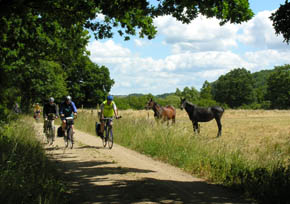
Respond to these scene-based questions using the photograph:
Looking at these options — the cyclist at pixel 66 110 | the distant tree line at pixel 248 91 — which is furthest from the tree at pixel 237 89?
the cyclist at pixel 66 110

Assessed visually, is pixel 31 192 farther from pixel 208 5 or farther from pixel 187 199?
pixel 208 5

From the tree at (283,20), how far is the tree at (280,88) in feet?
297

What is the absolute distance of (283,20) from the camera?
238 inches

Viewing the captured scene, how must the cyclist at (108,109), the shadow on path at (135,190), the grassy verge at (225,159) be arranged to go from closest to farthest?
the shadow on path at (135,190), the grassy verge at (225,159), the cyclist at (108,109)

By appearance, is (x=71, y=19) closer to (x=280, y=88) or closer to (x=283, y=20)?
(x=283, y=20)

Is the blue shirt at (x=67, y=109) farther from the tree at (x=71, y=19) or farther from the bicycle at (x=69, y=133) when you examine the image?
the tree at (x=71, y=19)

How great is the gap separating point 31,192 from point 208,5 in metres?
5.12

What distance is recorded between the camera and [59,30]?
1478 cm

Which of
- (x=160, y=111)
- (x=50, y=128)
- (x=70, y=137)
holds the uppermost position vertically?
(x=160, y=111)

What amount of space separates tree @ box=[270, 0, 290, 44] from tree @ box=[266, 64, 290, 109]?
90.6 metres

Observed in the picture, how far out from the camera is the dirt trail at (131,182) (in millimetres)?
6429

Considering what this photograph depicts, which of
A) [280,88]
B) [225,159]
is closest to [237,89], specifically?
[280,88]

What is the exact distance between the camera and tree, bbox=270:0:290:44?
600 cm

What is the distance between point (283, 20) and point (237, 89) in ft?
330
